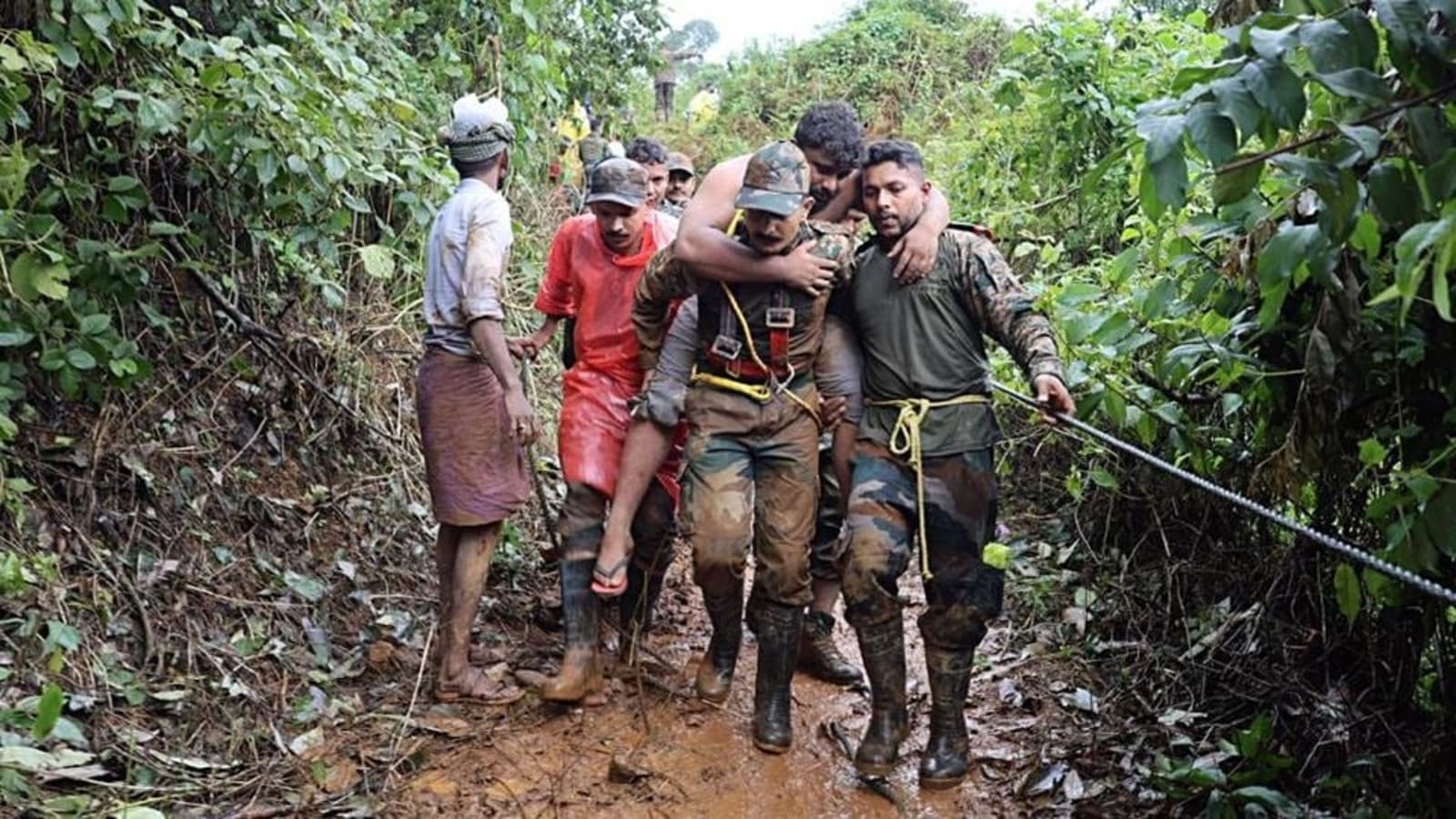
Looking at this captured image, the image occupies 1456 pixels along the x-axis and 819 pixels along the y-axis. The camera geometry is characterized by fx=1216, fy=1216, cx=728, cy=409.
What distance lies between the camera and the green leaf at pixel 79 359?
4008 mm

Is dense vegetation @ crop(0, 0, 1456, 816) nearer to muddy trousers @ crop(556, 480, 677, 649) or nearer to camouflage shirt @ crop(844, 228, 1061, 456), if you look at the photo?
camouflage shirt @ crop(844, 228, 1061, 456)

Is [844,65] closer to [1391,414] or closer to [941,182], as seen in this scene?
[941,182]

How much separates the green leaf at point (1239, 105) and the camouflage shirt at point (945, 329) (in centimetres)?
163

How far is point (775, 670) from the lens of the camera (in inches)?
160

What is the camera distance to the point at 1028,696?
4.53 metres

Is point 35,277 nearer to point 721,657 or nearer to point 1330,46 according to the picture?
point 721,657

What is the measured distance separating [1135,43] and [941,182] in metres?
3.23

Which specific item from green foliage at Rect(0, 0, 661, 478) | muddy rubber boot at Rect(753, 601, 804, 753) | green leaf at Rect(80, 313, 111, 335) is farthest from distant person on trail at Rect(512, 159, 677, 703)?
green leaf at Rect(80, 313, 111, 335)

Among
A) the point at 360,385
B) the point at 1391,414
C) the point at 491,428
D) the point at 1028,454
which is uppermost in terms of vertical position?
the point at 1391,414

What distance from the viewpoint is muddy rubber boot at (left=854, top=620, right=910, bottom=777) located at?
12.7 ft

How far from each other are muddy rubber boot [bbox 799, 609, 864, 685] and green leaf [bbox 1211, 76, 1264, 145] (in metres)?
2.93

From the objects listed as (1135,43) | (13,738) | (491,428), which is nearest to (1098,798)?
(491,428)

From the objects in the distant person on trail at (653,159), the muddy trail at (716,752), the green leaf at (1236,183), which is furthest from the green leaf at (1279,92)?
the distant person on trail at (653,159)

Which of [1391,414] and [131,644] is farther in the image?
[131,644]
